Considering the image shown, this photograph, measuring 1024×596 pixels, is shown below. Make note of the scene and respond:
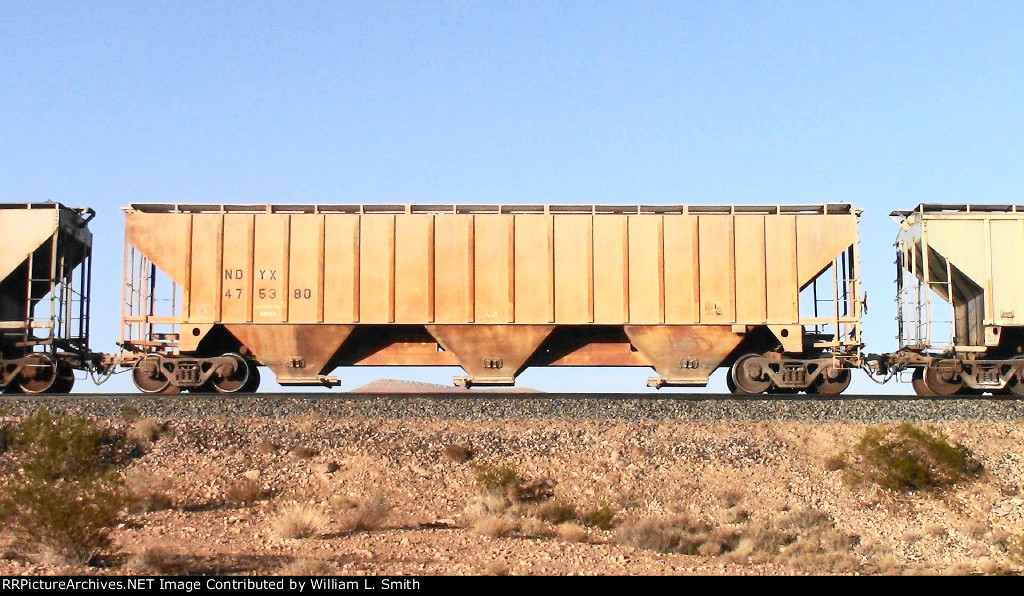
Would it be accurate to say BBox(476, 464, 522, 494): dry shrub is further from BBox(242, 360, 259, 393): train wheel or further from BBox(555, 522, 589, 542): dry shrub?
BBox(242, 360, 259, 393): train wheel

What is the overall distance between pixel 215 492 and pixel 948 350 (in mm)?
14462

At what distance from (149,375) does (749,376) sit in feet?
39.4

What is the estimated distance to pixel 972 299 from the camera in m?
19.0

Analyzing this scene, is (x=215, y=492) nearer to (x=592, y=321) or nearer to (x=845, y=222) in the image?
(x=592, y=321)

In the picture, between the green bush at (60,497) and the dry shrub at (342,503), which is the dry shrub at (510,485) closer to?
the dry shrub at (342,503)

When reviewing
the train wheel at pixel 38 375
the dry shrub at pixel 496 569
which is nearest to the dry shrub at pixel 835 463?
the dry shrub at pixel 496 569

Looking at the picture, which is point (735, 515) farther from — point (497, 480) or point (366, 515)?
point (366, 515)

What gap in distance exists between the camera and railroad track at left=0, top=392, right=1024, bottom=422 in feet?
51.0

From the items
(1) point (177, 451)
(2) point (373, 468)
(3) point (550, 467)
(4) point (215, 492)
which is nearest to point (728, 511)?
(3) point (550, 467)

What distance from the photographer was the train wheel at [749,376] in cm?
1802

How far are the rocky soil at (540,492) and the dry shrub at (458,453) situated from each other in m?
0.03

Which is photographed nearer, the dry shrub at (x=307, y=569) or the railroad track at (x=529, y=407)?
the dry shrub at (x=307, y=569)

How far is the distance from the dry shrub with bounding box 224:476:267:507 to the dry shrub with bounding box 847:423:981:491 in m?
8.93

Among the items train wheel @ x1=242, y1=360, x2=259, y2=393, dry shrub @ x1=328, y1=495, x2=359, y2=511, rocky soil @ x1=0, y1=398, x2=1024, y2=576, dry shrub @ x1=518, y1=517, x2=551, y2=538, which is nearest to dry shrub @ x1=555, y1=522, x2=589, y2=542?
rocky soil @ x1=0, y1=398, x2=1024, y2=576
